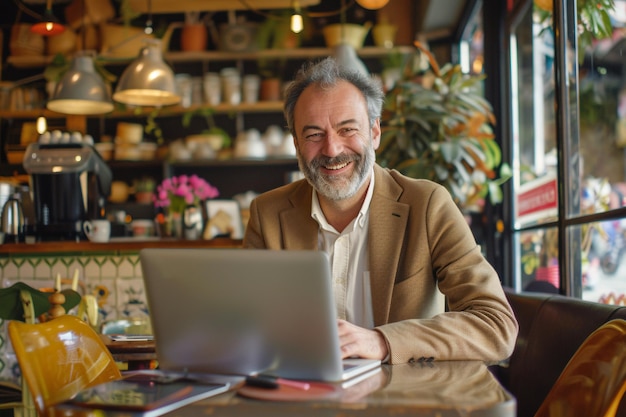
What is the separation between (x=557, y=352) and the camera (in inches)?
81.8

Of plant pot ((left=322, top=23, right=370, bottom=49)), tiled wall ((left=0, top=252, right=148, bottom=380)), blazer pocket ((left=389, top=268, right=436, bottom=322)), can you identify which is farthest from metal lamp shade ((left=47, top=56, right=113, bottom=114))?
blazer pocket ((left=389, top=268, right=436, bottom=322))

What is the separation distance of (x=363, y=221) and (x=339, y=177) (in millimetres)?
137

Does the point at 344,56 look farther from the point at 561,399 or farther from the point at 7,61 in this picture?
the point at 561,399

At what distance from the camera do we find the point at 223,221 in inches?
178

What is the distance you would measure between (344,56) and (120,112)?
2.12m

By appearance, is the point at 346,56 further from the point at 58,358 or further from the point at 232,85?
the point at 58,358

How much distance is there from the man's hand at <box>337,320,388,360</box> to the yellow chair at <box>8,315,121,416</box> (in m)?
0.52

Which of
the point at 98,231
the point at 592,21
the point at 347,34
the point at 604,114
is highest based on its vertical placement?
the point at 347,34

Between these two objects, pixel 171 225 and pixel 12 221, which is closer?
pixel 12 221

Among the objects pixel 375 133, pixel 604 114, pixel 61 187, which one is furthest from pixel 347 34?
pixel 375 133

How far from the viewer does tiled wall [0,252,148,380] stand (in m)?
4.01

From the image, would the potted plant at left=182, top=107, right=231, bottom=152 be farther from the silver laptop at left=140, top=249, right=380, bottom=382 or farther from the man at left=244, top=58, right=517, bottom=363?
the silver laptop at left=140, top=249, right=380, bottom=382

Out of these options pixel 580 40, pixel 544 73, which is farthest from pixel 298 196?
pixel 544 73

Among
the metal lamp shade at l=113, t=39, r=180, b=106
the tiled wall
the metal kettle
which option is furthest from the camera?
the metal lamp shade at l=113, t=39, r=180, b=106
